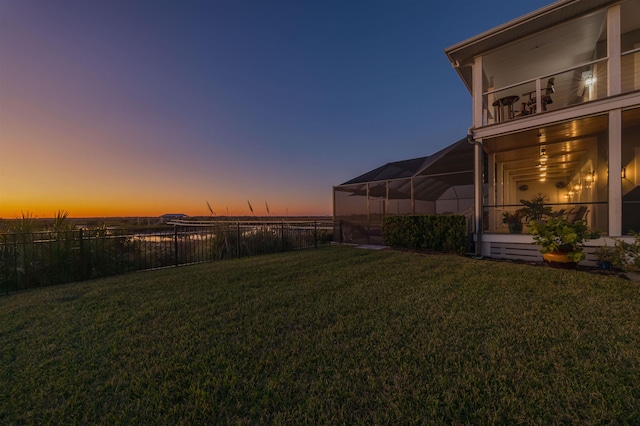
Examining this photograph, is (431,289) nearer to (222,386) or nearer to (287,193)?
(222,386)

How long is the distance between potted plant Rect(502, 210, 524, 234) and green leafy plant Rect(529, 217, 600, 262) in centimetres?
138

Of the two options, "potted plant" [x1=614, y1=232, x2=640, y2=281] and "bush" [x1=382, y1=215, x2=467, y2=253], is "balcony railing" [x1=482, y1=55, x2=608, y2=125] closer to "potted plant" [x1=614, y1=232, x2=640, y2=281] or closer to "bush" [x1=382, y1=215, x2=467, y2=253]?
"bush" [x1=382, y1=215, x2=467, y2=253]

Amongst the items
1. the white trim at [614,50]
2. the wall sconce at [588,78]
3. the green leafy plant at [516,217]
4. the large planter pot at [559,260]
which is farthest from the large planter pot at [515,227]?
the wall sconce at [588,78]

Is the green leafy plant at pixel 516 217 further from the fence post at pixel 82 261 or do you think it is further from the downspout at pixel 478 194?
the fence post at pixel 82 261

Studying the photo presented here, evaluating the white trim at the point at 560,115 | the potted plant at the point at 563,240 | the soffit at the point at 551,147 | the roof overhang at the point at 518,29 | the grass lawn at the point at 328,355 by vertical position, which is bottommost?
the grass lawn at the point at 328,355

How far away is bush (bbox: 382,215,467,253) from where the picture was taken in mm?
6758

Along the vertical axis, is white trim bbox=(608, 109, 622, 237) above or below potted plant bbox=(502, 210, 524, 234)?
above

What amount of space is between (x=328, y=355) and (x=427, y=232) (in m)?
6.14

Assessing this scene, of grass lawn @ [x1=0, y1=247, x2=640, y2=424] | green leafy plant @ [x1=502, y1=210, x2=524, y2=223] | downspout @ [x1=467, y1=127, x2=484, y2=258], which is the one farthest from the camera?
green leafy plant @ [x1=502, y1=210, x2=524, y2=223]

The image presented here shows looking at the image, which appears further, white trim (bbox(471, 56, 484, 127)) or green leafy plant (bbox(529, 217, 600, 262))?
white trim (bbox(471, 56, 484, 127))

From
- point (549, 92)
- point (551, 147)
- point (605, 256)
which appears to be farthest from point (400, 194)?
point (605, 256)

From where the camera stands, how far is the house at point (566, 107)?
16.8ft

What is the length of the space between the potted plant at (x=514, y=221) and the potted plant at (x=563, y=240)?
1.39 m

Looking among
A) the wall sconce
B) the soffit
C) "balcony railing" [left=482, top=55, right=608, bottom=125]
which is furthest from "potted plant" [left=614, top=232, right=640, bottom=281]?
the wall sconce
